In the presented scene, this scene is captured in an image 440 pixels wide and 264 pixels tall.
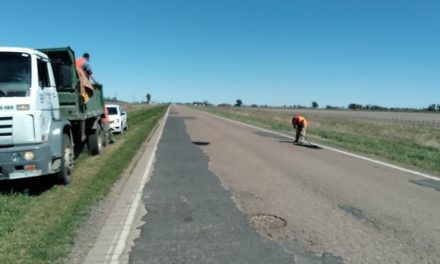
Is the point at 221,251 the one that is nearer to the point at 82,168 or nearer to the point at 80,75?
the point at 82,168

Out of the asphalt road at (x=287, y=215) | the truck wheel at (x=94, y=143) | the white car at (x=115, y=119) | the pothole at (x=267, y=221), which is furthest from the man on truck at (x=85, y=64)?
the white car at (x=115, y=119)

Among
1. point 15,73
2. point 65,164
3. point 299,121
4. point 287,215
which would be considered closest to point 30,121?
point 15,73

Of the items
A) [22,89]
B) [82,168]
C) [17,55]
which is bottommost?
[82,168]

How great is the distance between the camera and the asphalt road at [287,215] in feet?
15.7

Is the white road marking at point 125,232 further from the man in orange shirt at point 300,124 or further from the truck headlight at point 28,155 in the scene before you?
the man in orange shirt at point 300,124

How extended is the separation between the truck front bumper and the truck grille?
0.12 m

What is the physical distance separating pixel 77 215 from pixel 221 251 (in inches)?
100

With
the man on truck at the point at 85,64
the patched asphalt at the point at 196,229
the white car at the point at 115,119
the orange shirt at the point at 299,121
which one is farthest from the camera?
the white car at the point at 115,119

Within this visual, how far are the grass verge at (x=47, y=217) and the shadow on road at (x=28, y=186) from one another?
129mm

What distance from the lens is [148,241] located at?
5.14 metres

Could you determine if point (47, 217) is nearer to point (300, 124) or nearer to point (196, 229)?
point (196, 229)

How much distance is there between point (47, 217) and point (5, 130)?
190cm

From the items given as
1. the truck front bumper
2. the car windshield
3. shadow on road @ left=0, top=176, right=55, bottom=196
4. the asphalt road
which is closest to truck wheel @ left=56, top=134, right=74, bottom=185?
shadow on road @ left=0, top=176, right=55, bottom=196

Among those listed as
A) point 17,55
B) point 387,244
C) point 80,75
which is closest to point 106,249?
point 387,244
